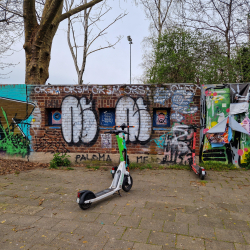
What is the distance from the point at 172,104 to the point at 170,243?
4537 mm

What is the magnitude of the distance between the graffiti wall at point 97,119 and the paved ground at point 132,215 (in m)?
1.43

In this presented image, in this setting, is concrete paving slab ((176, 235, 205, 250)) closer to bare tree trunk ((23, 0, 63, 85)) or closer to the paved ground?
the paved ground

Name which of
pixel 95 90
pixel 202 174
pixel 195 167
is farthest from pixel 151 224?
pixel 95 90

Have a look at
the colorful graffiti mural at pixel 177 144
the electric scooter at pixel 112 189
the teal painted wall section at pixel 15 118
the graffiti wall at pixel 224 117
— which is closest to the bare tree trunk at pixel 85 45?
the teal painted wall section at pixel 15 118

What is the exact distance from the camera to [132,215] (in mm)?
3639

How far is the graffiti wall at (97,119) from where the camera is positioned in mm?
6793

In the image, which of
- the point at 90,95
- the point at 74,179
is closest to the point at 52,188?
the point at 74,179

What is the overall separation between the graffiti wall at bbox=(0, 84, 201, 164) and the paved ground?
4.68 ft

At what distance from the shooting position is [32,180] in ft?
18.7

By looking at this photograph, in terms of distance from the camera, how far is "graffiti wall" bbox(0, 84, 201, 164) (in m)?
6.79

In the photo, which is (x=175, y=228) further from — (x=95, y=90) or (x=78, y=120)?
(x=95, y=90)

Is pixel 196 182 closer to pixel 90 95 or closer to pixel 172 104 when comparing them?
pixel 172 104

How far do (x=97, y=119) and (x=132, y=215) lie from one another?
3934 mm

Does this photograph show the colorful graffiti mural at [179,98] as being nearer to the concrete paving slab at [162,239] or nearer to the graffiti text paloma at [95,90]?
the graffiti text paloma at [95,90]
